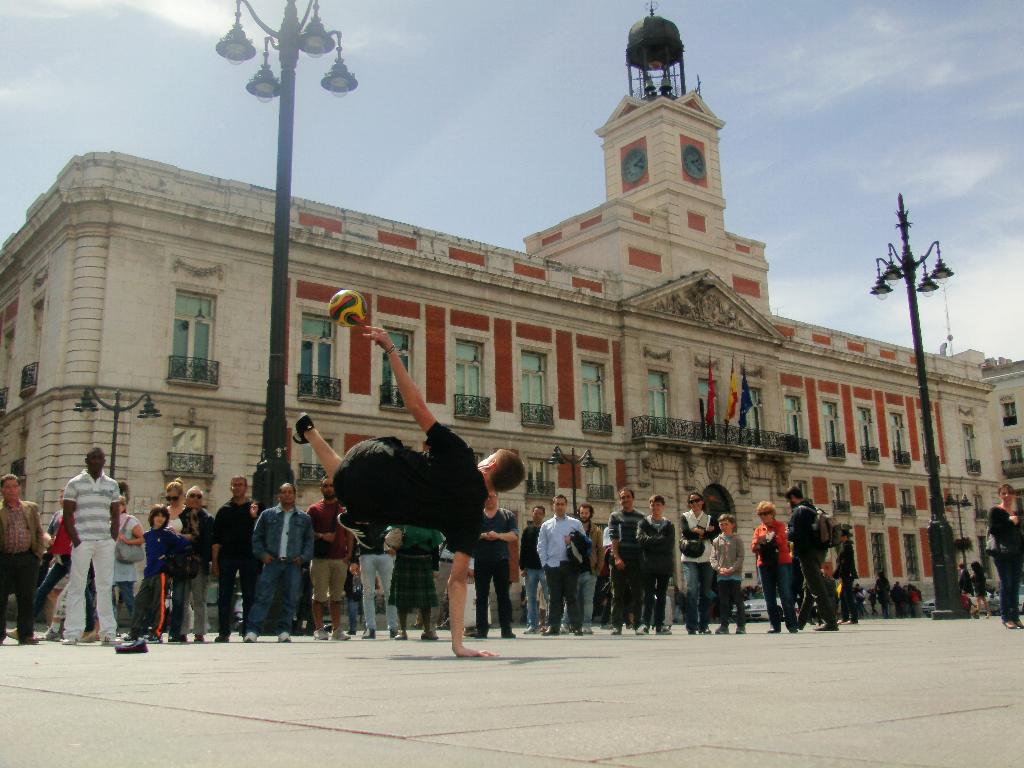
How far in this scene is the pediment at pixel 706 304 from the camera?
3494 centimetres

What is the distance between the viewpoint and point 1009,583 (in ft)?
35.2

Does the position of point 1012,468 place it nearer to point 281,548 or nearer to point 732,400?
point 732,400

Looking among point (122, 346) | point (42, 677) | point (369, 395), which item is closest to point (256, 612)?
point (42, 677)

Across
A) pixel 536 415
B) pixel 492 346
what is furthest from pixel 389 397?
pixel 536 415

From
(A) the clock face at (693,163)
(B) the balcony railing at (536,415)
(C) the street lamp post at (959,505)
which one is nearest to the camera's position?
(B) the balcony railing at (536,415)

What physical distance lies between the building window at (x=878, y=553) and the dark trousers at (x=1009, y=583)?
31.5m

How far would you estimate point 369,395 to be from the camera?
28.0 meters

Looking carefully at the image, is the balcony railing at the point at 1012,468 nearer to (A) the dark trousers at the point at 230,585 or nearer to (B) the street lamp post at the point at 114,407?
(B) the street lamp post at the point at 114,407

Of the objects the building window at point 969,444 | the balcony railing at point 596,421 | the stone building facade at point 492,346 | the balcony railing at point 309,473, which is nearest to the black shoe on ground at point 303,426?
the stone building facade at point 492,346

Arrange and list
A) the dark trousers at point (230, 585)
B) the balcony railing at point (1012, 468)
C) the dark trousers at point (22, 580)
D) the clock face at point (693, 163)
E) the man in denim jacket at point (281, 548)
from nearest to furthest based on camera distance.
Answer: the dark trousers at point (22, 580), the man in denim jacket at point (281, 548), the dark trousers at point (230, 585), the clock face at point (693, 163), the balcony railing at point (1012, 468)

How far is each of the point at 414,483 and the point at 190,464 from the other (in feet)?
65.8

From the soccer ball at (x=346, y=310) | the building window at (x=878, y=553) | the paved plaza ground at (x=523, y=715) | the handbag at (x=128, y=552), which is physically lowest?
the paved plaza ground at (x=523, y=715)

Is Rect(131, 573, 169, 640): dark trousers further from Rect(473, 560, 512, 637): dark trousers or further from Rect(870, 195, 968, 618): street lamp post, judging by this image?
Rect(870, 195, 968, 618): street lamp post

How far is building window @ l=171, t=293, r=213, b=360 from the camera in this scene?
2531cm
